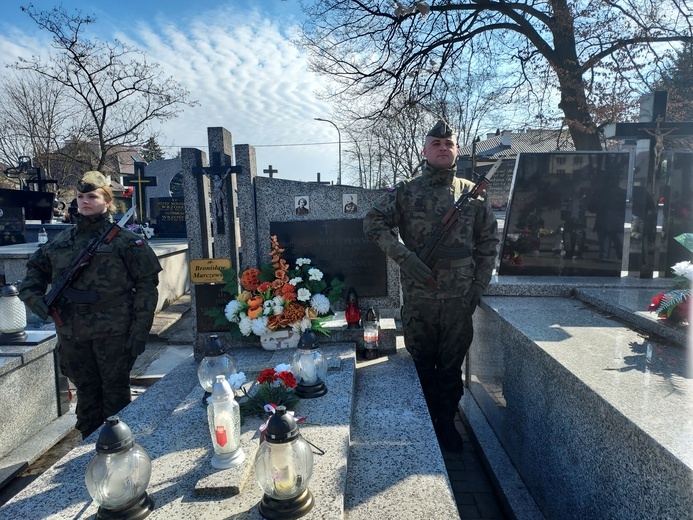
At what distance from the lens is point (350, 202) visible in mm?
4340

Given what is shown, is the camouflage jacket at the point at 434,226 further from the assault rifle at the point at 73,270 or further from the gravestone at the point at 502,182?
the gravestone at the point at 502,182

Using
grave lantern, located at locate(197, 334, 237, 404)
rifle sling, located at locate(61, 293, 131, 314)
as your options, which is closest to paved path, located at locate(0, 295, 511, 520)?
rifle sling, located at locate(61, 293, 131, 314)

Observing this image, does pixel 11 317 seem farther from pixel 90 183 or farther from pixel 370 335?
pixel 370 335

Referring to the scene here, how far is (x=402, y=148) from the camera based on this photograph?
24516 millimetres

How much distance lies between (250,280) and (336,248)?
0.87 meters

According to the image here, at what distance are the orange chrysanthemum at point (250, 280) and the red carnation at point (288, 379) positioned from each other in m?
1.38

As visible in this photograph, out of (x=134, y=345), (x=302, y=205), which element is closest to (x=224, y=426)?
(x=134, y=345)

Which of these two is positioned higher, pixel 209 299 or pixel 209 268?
pixel 209 268

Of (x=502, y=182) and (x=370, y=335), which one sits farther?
(x=502, y=182)

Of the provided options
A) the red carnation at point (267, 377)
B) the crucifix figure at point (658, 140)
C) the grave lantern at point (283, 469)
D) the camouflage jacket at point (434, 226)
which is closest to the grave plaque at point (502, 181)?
the crucifix figure at point (658, 140)

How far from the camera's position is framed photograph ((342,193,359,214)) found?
4332 mm

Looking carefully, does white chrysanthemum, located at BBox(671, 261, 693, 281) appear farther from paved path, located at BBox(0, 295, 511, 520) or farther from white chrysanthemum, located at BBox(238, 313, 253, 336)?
white chrysanthemum, located at BBox(238, 313, 253, 336)

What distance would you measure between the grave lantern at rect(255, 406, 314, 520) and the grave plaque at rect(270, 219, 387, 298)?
2680mm

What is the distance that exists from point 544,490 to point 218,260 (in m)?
3.06
